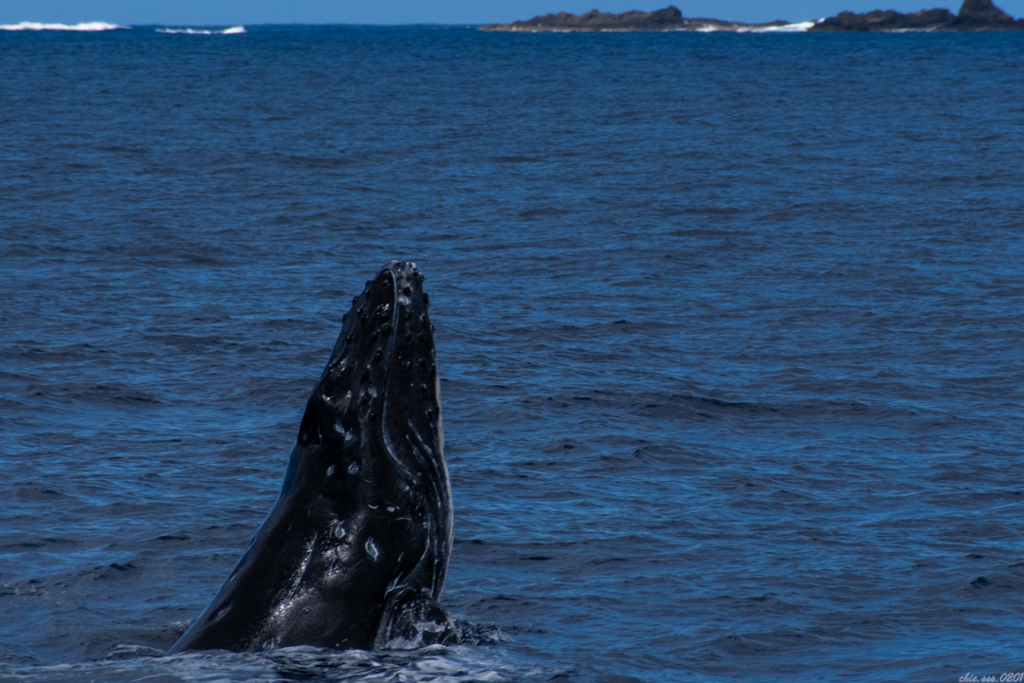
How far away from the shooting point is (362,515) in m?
6.41

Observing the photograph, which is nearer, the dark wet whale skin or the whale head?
the dark wet whale skin

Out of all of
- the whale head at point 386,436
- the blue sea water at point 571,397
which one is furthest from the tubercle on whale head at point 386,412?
the blue sea water at point 571,397

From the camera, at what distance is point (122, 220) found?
Answer: 89.5 ft

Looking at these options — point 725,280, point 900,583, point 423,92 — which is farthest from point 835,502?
point 423,92

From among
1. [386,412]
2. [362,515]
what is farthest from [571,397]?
[362,515]

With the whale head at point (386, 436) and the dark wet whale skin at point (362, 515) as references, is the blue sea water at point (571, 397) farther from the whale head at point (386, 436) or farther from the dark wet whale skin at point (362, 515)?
the whale head at point (386, 436)

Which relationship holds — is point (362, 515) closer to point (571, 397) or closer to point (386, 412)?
point (386, 412)

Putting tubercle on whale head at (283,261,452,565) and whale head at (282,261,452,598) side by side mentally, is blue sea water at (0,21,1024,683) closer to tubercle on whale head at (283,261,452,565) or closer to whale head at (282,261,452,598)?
whale head at (282,261,452,598)

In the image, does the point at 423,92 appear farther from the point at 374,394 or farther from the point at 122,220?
the point at 374,394

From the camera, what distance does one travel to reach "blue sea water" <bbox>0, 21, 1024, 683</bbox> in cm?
909

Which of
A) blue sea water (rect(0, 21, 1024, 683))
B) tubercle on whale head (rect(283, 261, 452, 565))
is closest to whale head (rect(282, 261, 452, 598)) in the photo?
tubercle on whale head (rect(283, 261, 452, 565))

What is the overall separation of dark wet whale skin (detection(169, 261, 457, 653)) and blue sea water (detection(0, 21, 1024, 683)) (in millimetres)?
192

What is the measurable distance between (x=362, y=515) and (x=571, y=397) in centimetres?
902

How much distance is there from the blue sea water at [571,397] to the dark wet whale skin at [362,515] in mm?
192
